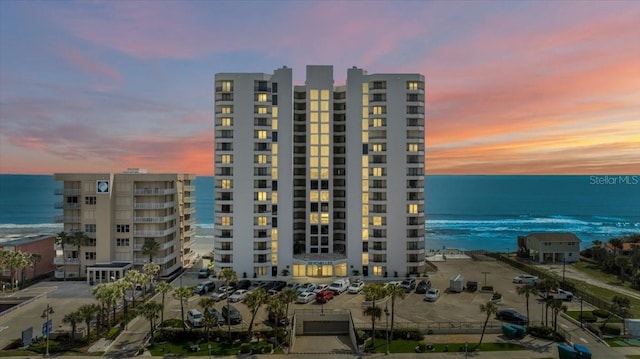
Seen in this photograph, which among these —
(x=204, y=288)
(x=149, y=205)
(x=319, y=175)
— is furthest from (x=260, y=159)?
(x=204, y=288)

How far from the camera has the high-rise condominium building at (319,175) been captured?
7219cm

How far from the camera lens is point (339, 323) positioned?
50656mm

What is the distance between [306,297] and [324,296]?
8.37 feet

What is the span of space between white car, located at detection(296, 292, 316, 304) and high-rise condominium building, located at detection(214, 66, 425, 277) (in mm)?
11624

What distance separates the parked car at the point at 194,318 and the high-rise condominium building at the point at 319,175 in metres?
21.5

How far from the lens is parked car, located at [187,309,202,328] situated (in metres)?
48.5

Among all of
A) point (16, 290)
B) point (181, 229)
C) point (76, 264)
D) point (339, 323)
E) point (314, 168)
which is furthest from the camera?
point (181, 229)

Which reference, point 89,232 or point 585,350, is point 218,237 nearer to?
point 89,232

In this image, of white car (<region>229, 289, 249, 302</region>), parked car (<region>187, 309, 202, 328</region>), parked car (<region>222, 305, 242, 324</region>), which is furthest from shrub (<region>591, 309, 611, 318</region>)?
parked car (<region>187, 309, 202, 328</region>)

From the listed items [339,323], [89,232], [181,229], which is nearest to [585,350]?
[339,323]

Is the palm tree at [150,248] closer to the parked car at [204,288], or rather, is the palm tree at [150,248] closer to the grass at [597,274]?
the parked car at [204,288]

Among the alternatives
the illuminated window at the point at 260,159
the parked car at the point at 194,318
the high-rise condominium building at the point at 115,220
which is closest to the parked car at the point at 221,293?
the parked car at the point at 194,318

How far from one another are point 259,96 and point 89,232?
3812 centimetres

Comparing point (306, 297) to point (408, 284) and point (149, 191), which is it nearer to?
point (408, 284)
